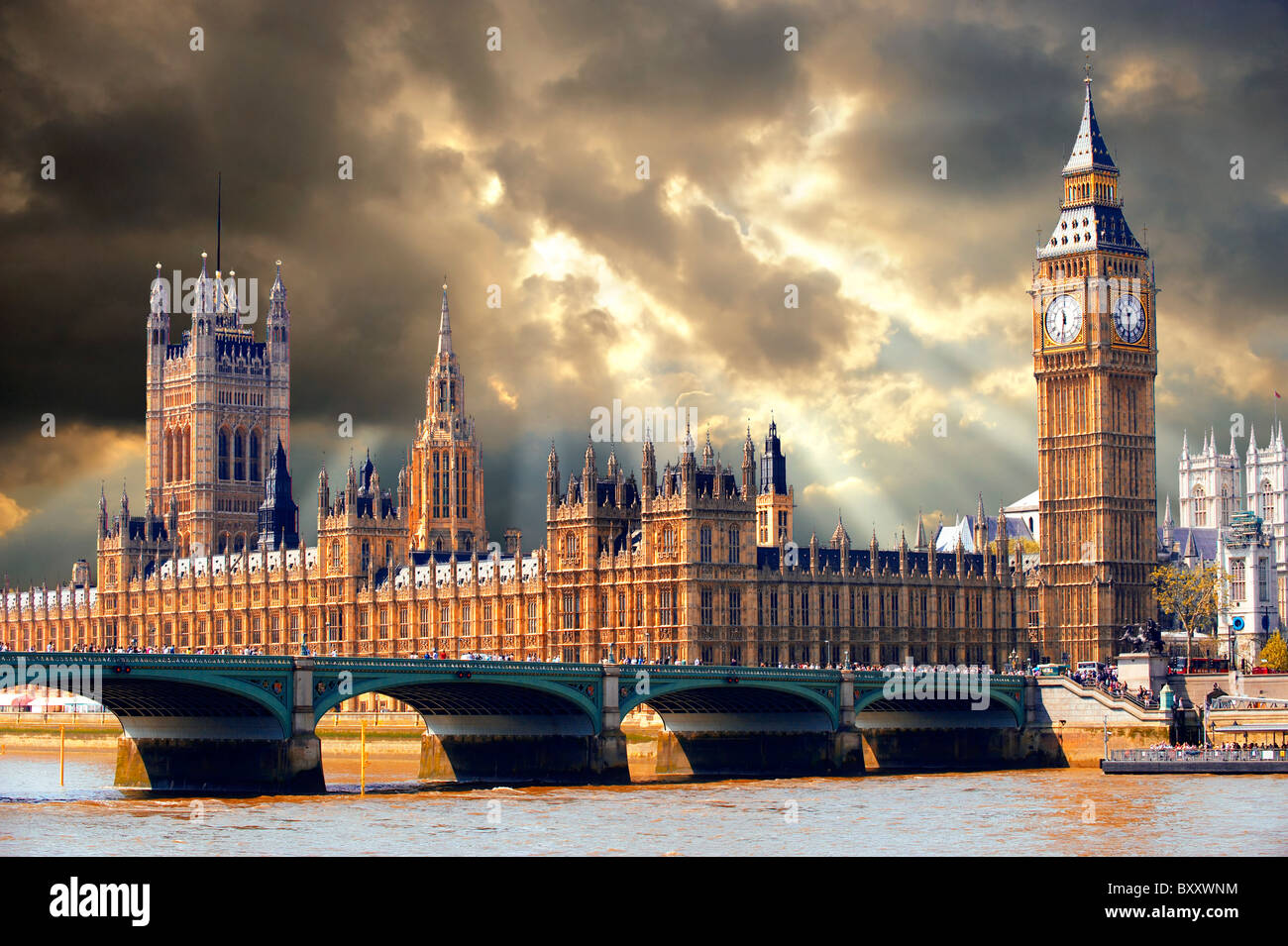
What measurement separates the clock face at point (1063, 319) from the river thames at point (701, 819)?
184 ft

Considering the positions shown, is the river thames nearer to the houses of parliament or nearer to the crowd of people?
the crowd of people

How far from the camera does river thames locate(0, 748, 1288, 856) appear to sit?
7769 cm

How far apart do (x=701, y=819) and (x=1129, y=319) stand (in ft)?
281

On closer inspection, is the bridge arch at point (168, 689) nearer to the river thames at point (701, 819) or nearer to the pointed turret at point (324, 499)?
the river thames at point (701, 819)

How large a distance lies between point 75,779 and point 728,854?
60476 millimetres

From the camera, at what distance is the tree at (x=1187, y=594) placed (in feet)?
545

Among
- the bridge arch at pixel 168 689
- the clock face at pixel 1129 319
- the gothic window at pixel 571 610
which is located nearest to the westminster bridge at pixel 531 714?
the bridge arch at pixel 168 689

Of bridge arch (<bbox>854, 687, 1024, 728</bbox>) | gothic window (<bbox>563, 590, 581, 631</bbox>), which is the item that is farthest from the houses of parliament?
bridge arch (<bbox>854, 687, 1024, 728</bbox>)

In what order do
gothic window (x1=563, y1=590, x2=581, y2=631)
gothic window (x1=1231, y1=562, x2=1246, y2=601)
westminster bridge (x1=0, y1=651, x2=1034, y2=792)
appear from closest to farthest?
westminster bridge (x1=0, y1=651, x2=1034, y2=792) < gothic window (x1=563, y1=590, x2=581, y2=631) < gothic window (x1=1231, y1=562, x2=1246, y2=601)

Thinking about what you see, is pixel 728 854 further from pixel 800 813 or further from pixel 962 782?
pixel 962 782

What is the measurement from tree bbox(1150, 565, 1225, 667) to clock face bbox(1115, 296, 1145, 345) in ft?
56.7

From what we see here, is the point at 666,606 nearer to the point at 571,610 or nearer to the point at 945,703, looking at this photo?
the point at 571,610
